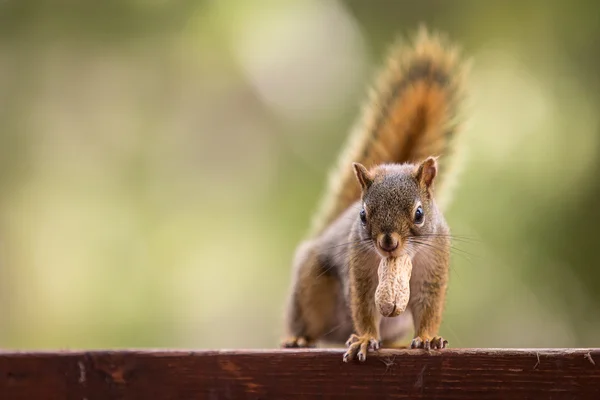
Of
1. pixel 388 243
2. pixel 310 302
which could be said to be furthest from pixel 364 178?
pixel 310 302

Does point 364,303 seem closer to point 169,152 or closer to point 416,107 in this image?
point 416,107

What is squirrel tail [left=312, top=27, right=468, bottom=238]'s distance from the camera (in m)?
1.99

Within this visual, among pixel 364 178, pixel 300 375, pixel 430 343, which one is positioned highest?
pixel 364 178

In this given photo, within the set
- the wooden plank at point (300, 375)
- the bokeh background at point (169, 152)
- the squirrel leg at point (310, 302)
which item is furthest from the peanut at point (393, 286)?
the bokeh background at point (169, 152)

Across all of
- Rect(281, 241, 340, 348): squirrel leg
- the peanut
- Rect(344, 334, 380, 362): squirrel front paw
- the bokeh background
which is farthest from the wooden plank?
the bokeh background

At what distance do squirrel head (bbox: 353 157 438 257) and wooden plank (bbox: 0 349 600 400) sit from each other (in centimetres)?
20

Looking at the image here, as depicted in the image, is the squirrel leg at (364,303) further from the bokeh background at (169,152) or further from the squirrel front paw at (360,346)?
the bokeh background at (169,152)

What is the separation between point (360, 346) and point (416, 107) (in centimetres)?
74

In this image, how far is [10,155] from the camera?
155 inches

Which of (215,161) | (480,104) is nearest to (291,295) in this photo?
(480,104)

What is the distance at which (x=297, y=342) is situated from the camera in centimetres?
197

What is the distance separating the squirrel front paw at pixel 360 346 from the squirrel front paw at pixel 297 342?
429 millimetres

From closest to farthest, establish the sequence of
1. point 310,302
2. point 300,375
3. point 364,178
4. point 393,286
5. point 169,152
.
Result: point 393,286 → point 300,375 → point 364,178 → point 310,302 → point 169,152

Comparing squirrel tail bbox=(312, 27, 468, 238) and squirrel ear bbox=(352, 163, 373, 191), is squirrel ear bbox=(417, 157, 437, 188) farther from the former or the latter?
squirrel tail bbox=(312, 27, 468, 238)
